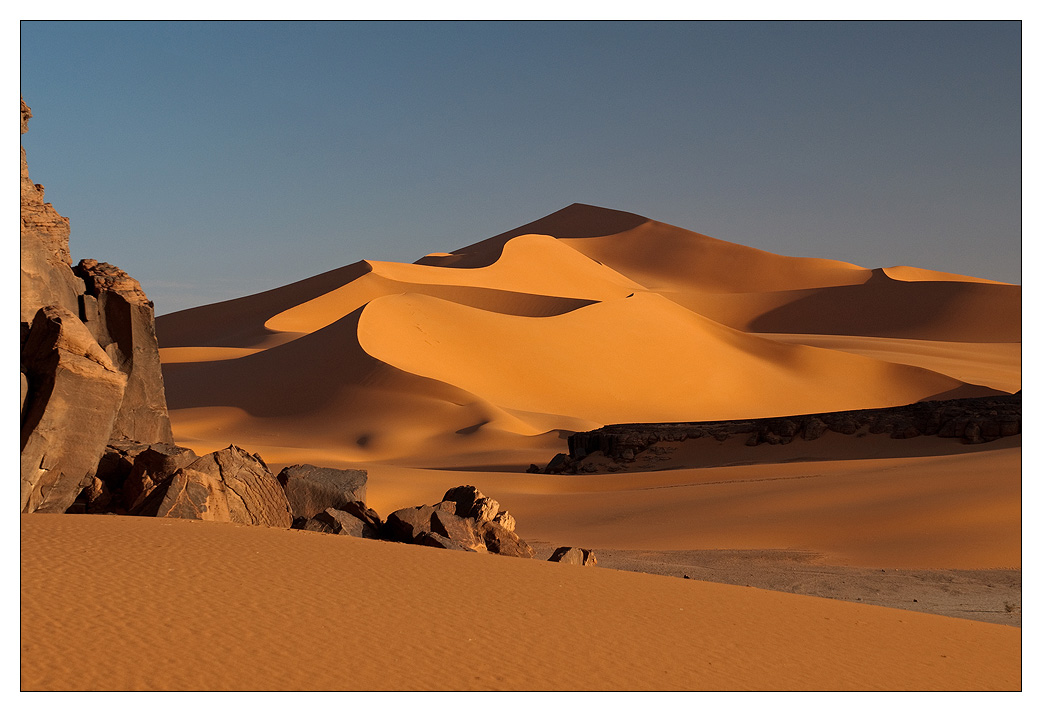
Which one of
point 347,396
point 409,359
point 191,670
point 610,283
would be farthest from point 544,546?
point 610,283

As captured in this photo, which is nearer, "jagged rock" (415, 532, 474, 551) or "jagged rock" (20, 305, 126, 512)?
"jagged rock" (20, 305, 126, 512)

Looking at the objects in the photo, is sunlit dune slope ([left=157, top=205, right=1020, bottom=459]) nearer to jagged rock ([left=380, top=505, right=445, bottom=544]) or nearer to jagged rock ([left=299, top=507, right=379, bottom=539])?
jagged rock ([left=299, top=507, right=379, bottom=539])

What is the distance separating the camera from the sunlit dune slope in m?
34.1

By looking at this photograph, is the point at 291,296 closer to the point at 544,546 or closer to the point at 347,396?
the point at 347,396

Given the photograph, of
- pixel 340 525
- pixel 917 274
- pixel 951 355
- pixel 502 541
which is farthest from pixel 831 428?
pixel 917 274

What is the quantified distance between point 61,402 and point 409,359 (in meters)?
30.3

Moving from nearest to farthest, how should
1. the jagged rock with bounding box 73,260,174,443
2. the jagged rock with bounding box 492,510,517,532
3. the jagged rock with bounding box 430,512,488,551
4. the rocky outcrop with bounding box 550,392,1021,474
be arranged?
the jagged rock with bounding box 430,512,488,551 < the jagged rock with bounding box 73,260,174,443 < the jagged rock with bounding box 492,510,517,532 < the rocky outcrop with bounding box 550,392,1021,474

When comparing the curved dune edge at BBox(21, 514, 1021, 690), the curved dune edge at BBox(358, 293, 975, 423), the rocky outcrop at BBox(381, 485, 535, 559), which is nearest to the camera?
the curved dune edge at BBox(21, 514, 1021, 690)

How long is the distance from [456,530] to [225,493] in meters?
2.50

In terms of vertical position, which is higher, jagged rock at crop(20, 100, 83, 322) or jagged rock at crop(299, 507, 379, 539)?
jagged rock at crop(20, 100, 83, 322)

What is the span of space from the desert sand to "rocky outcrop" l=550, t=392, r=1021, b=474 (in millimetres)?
458

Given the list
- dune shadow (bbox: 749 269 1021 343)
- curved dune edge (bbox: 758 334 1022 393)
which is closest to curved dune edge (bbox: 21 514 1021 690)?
curved dune edge (bbox: 758 334 1022 393)

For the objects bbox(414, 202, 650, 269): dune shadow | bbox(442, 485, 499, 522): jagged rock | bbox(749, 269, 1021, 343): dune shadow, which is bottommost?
bbox(442, 485, 499, 522): jagged rock

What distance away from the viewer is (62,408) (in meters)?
8.90
